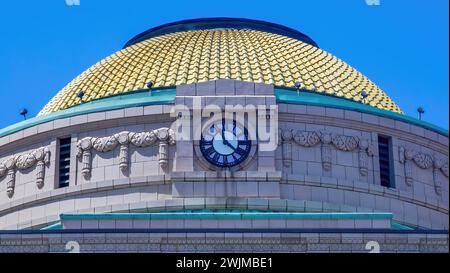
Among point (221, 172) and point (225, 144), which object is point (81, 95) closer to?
point (225, 144)

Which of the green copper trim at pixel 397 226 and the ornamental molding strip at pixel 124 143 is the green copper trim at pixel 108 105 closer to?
the ornamental molding strip at pixel 124 143

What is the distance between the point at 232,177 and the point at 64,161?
599 cm

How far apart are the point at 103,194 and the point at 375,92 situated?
13.2 metres

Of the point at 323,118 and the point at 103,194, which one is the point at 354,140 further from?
the point at 103,194

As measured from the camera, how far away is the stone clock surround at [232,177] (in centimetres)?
5284

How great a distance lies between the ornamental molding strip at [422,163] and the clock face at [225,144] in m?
5.39

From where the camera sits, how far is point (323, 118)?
180ft

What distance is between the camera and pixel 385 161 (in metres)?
55.3

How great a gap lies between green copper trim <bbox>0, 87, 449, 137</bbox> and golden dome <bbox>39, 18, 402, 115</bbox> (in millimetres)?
1604

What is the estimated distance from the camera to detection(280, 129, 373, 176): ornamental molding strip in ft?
178

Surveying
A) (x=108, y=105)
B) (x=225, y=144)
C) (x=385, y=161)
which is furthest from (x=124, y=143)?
(x=385, y=161)

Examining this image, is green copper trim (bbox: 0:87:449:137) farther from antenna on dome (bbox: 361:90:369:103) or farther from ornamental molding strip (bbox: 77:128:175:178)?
antenna on dome (bbox: 361:90:369:103)

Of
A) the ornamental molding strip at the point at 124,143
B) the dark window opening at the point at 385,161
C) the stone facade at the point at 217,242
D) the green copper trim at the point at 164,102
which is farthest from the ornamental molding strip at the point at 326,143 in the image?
the stone facade at the point at 217,242

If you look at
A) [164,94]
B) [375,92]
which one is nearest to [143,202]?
[164,94]
